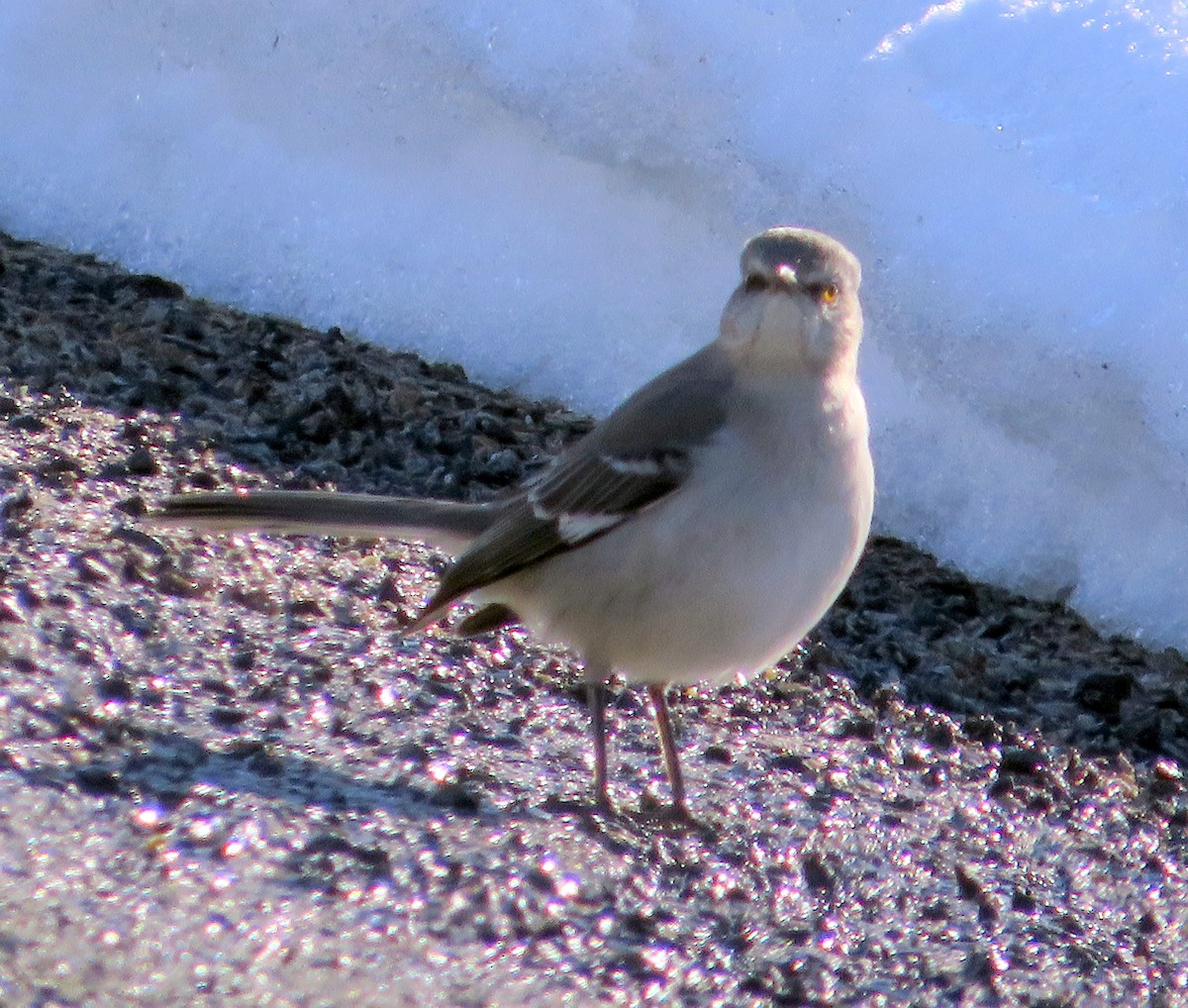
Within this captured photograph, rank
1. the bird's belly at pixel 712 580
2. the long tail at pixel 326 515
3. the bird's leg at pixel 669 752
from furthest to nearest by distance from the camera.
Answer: the long tail at pixel 326 515 < the bird's leg at pixel 669 752 < the bird's belly at pixel 712 580

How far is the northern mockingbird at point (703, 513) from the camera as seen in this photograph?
12.4 feet

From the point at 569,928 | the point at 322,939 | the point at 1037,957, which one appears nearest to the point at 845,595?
the point at 1037,957

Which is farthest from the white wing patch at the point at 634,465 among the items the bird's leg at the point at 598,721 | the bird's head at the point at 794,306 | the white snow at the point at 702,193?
the white snow at the point at 702,193

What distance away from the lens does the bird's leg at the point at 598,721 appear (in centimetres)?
386

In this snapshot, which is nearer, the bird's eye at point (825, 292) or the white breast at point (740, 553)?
the white breast at point (740, 553)

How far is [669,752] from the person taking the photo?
400 cm

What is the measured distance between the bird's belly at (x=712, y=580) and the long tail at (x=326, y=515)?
0.45 meters

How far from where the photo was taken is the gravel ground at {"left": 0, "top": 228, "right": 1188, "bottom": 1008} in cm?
309

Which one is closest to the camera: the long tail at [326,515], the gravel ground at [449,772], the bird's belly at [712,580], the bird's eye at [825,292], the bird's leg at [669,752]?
the gravel ground at [449,772]

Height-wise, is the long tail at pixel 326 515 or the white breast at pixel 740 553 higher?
the white breast at pixel 740 553

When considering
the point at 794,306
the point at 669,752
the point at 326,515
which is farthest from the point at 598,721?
the point at 794,306

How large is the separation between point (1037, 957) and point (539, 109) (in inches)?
147

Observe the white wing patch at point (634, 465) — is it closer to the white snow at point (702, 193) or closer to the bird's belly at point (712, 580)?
the bird's belly at point (712, 580)

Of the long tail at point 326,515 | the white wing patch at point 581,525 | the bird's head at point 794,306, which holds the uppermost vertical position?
the bird's head at point 794,306
